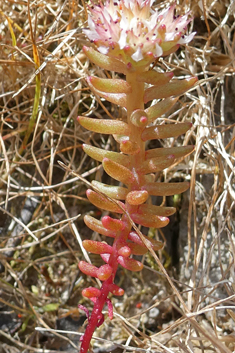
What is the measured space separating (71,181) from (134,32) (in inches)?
26.9

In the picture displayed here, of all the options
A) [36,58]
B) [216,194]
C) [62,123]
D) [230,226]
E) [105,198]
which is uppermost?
[36,58]

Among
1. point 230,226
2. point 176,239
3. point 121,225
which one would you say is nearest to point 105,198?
point 121,225

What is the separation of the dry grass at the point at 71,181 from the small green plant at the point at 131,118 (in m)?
0.43

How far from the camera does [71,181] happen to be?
4.58ft

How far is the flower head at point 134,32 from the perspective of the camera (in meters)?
0.81

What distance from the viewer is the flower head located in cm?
81

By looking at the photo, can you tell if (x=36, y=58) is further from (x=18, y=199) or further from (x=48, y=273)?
(x=48, y=273)

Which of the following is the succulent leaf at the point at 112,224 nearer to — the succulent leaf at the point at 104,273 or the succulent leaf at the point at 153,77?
the succulent leaf at the point at 104,273

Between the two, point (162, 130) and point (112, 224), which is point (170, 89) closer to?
point (162, 130)

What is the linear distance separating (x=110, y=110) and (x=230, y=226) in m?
0.63

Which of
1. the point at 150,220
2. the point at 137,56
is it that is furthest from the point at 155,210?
the point at 137,56

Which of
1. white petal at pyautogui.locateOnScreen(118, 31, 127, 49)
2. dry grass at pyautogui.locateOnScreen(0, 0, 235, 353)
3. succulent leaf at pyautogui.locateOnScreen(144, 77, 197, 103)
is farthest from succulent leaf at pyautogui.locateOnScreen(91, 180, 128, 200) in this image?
dry grass at pyautogui.locateOnScreen(0, 0, 235, 353)

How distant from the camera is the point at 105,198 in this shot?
96 centimetres

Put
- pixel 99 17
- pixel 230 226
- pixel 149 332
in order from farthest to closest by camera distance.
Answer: pixel 149 332, pixel 230 226, pixel 99 17
